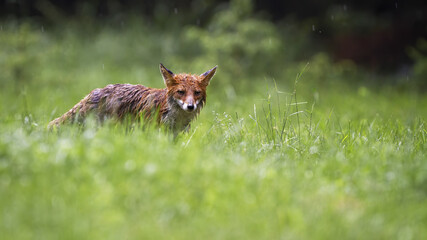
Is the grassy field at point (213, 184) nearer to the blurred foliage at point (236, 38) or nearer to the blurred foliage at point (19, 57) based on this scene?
the blurred foliage at point (19, 57)

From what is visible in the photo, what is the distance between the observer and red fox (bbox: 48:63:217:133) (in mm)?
5668

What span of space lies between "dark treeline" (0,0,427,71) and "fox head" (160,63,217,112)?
8.38m

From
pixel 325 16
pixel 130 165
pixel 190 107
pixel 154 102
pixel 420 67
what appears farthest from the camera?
pixel 325 16

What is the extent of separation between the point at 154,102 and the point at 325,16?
1141 centimetres

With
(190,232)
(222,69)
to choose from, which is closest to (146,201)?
(190,232)

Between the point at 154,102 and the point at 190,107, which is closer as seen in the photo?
the point at 190,107

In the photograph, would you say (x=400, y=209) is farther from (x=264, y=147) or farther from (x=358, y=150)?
(x=264, y=147)

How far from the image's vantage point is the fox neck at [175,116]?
5.67 metres

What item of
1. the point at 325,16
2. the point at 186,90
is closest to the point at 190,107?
the point at 186,90

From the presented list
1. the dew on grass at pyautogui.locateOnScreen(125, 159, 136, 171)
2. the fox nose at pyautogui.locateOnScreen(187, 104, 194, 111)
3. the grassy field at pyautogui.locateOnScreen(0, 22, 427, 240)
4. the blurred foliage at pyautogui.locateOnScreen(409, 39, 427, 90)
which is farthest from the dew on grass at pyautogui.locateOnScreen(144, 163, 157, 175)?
the blurred foliage at pyautogui.locateOnScreen(409, 39, 427, 90)

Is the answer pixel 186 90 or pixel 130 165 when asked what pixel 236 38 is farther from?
pixel 130 165

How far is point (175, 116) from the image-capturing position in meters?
5.70

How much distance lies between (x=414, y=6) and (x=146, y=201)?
13932 mm

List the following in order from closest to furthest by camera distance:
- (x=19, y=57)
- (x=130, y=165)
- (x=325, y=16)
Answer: (x=130, y=165), (x=19, y=57), (x=325, y=16)
